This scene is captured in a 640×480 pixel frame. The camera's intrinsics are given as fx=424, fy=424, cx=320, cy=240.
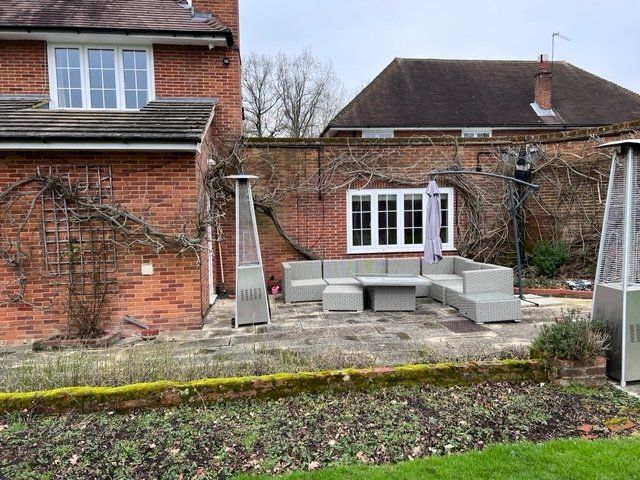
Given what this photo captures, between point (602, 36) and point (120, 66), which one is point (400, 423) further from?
point (602, 36)

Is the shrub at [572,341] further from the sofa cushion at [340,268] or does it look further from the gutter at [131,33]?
the gutter at [131,33]

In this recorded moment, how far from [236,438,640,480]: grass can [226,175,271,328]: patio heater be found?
4129 mm

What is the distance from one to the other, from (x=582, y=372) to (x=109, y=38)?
381 inches

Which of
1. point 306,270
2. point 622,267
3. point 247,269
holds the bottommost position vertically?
point 306,270

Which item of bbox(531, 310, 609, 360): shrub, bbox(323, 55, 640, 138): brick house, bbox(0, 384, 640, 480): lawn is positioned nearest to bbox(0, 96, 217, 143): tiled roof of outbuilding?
bbox(0, 384, 640, 480): lawn

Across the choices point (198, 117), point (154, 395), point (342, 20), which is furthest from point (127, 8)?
point (342, 20)

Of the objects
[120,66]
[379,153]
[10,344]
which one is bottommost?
[10,344]

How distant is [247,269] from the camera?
23.0 feet

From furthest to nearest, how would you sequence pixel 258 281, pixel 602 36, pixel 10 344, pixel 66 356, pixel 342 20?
pixel 342 20 → pixel 602 36 → pixel 258 281 → pixel 10 344 → pixel 66 356

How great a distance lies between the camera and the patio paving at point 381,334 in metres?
5.38

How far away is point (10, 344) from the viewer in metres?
6.56

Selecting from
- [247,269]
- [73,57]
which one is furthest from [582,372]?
[73,57]

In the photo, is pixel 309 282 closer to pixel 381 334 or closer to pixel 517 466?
pixel 381 334

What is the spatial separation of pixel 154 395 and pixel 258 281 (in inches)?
125
